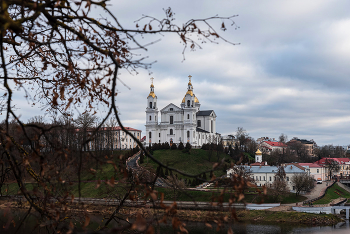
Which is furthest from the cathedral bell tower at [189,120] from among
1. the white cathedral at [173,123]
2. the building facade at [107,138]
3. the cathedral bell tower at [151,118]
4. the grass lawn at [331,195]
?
the grass lawn at [331,195]

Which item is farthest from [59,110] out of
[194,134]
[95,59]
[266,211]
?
[194,134]

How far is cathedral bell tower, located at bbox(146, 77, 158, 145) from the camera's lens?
74562 mm

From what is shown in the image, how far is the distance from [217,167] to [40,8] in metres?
2.26

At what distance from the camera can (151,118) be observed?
74938 mm

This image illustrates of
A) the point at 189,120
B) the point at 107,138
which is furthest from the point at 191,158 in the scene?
the point at 107,138

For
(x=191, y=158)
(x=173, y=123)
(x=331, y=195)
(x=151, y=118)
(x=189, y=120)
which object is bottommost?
(x=331, y=195)

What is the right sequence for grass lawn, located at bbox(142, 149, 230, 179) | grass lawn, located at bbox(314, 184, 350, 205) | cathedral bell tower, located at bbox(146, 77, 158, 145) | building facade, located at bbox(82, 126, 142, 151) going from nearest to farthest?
building facade, located at bbox(82, 126, 142, 151), grass lawn, located at bbox(314, 184, 350, 205), grass lawn, located at bbox(142, 149, 230, 179), cathedral bell tower, located at bbox(146, 77, 158, 145)

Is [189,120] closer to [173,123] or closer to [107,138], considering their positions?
[173,123]

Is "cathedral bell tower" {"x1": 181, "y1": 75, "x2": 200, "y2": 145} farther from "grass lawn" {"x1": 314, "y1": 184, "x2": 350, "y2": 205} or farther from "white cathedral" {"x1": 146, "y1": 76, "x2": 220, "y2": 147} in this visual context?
"grass lawn" {"x1": 314, "y1": 184, "x2": 350, "y2": 205}

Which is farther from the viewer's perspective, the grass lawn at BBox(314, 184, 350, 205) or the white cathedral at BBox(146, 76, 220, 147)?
the white cathedral at BBox(146, 76, 220, 147)

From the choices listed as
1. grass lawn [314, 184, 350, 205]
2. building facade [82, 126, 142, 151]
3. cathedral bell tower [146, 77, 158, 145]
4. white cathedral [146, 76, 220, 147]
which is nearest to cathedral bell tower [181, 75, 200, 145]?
white cathedral [146, 76, 220, 147]

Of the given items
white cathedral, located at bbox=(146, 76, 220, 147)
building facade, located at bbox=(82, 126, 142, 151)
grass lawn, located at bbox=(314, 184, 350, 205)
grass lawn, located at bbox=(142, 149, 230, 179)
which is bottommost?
grass lawn, located at bbox=(314, 184, 350, 205)

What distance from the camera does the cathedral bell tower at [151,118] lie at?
7456cm

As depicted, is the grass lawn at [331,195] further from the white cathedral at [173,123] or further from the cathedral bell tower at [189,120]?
the cathedral bell tower at [189,120]
